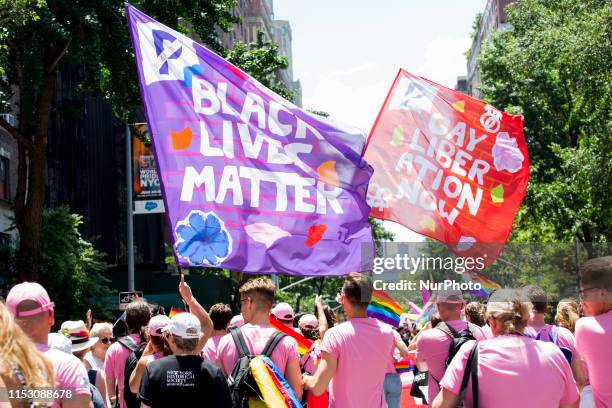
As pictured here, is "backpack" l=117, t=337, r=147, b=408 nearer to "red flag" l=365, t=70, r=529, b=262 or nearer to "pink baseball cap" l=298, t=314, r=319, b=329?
"pink baseball cap" l=298, t=314, r=319, b=329

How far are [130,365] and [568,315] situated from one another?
147 inches

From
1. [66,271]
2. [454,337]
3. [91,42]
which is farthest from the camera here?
[66,271]

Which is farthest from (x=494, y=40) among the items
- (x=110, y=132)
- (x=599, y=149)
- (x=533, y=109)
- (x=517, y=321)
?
(x=517, y=321)

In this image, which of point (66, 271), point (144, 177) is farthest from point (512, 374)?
point (144, 177)

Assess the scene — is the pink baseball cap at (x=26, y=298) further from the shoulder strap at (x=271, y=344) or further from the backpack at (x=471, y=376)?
the backpack at (x=471, y=376)

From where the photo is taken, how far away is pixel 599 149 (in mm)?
25484

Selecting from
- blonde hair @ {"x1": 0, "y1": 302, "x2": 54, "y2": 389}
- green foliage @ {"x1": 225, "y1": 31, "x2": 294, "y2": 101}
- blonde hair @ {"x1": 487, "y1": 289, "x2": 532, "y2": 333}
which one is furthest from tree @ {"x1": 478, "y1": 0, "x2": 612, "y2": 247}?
blonde hair @ {"x1": 0, "y1": 302, "x2": 54, "y2": 389}

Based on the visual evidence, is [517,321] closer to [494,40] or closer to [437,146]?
[437,146]

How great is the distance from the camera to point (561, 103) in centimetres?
3469

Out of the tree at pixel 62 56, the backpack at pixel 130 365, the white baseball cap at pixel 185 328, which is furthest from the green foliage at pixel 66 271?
the white baseball cap at pixel 185 328

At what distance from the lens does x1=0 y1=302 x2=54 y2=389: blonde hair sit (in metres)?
3.24

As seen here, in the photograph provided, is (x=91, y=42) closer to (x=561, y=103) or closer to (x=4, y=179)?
(x=4, y=179)

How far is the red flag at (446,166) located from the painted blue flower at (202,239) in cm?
290

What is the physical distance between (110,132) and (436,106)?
34585 millimetres
